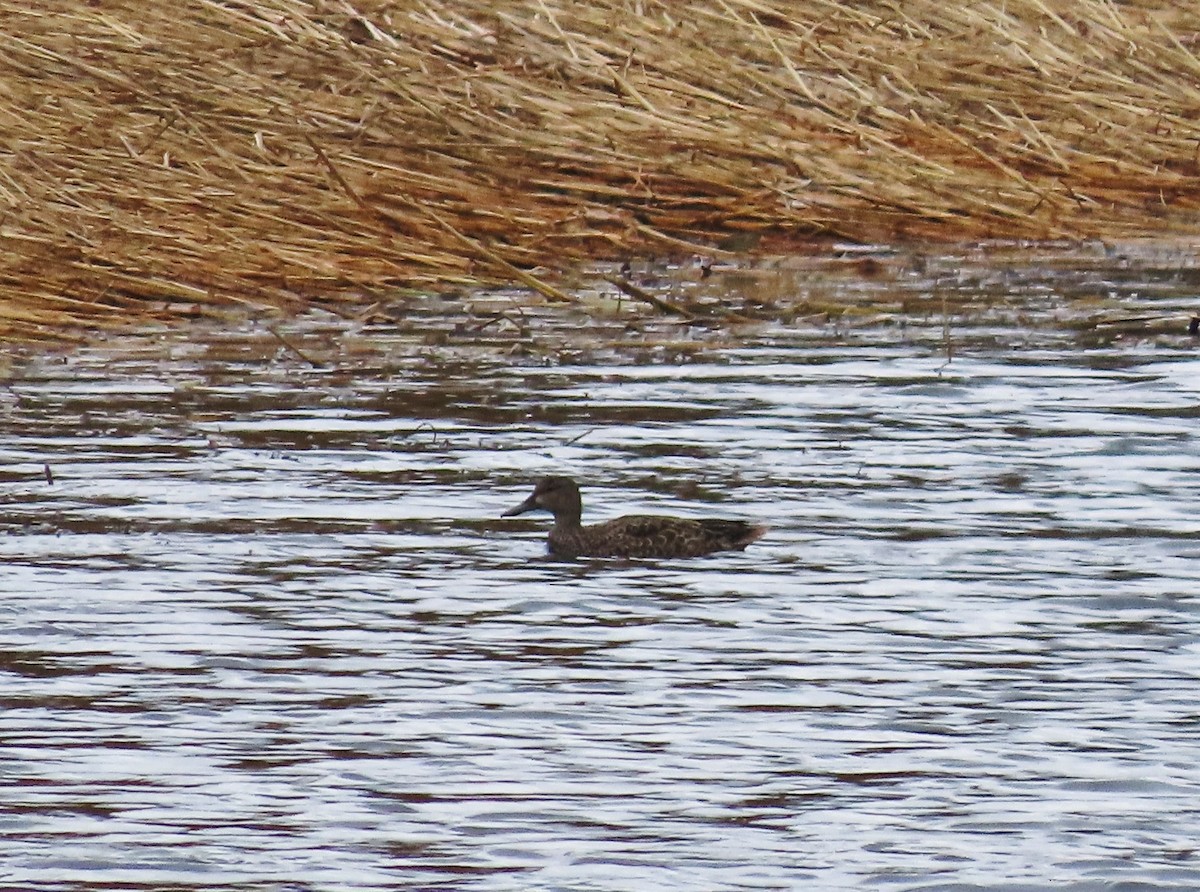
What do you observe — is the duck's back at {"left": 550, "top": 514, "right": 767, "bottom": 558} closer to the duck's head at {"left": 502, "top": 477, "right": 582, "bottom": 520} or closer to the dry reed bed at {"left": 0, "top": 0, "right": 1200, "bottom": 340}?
the duck's head at {"left": 502, "top": 477, "right": 582, "bottom": 520}

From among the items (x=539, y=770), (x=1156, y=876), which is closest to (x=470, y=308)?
(x=539, y=770)

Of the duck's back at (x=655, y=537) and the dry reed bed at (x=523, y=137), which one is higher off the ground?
the dry reed bed at (x=523, y=137)

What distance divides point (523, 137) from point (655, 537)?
8452 millimetres

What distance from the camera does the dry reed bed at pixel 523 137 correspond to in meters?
16.6

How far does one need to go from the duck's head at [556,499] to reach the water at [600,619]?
20 cm

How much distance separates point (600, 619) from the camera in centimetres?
1002

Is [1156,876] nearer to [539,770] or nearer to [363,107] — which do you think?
[539,770]

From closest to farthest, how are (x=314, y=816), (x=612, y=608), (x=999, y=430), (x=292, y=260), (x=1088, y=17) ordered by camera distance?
(x=314, y=816) → (x=612, y=608) → (x=999, y=430) → (x=292, y=260) → (x=1088, y=17)

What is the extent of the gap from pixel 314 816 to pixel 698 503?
4.60 m

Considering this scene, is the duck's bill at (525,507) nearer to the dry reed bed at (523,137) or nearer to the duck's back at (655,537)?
the duck's back at (655,537)

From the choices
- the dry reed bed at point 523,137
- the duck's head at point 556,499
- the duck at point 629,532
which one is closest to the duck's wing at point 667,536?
the duck at point 629,532

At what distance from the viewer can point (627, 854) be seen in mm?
7137

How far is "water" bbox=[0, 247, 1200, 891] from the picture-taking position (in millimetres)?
7312

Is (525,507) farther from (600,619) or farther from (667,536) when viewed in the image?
(600,619)
